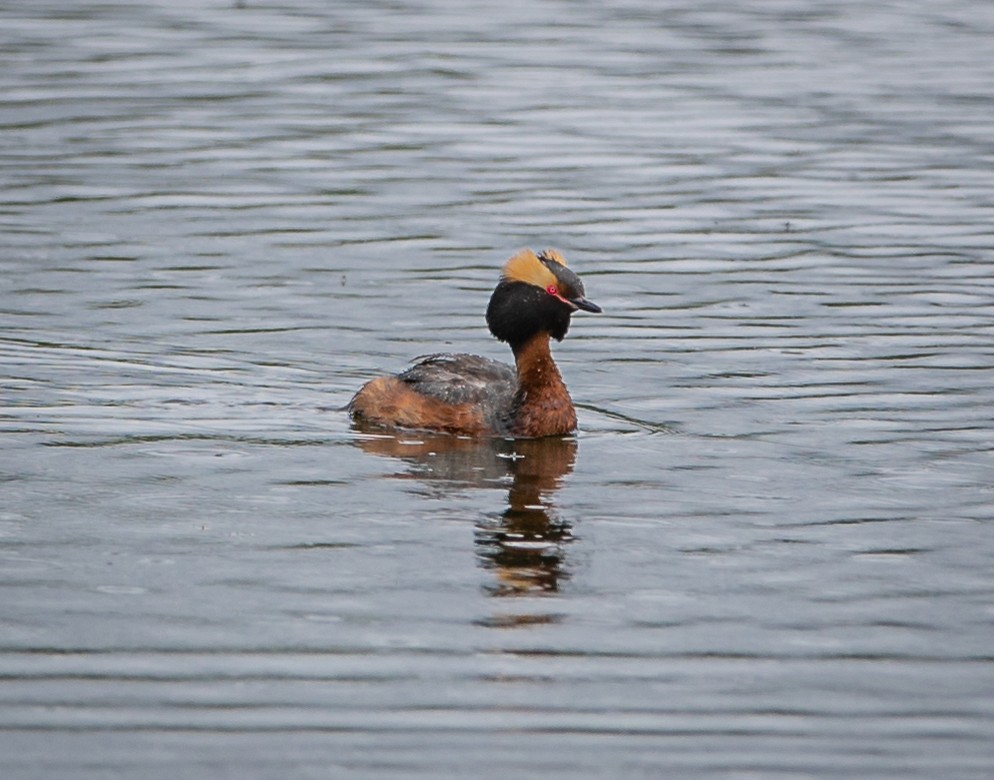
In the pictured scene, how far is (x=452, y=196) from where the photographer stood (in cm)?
2145

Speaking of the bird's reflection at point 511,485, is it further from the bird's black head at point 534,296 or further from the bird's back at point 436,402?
the bird's black head at point 534,296

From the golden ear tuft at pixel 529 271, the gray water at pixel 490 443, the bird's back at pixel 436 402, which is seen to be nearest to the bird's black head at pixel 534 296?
the golden ear tuft at pixel 529 271

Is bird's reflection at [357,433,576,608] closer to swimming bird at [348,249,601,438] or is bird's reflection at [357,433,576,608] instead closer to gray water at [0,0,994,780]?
gray water at [0,0,994,780]

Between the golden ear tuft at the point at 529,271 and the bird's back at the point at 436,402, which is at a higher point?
the golden ear tuft at the point at 529,271

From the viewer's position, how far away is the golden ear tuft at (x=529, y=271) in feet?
44.9

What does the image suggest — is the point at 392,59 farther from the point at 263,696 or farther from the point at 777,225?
the point at 263,696

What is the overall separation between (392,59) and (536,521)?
18882mm

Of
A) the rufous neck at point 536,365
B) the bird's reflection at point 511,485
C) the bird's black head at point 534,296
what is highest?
the bird's black head at point 534,296

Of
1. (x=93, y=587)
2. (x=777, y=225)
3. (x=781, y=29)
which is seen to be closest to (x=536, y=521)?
(x=93, y=587)

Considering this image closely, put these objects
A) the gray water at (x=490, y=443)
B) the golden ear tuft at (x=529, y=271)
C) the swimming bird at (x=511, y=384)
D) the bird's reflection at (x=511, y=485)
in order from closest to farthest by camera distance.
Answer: the gray water at (x=490, y=443) < the bird's reflection at (x=511, y=485) < the swimming bird at (x=511, y=384) < the golden ear tuft at (x=529, y=271)

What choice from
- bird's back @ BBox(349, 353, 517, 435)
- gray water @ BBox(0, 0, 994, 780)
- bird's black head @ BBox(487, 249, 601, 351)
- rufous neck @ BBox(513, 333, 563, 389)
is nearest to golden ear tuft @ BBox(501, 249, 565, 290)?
bird's black head @ BBox(487, 249, 601, 351)

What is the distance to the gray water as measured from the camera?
26.8ft

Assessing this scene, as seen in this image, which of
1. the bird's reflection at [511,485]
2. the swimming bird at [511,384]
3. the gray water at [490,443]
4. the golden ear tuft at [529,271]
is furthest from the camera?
the golden ear tuft at [529,271]

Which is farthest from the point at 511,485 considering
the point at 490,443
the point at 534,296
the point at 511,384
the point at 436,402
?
the point at 534,296
